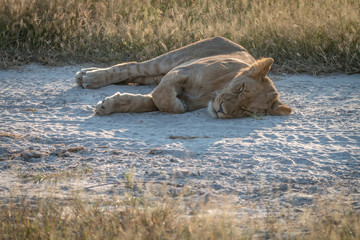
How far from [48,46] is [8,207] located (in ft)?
17.6

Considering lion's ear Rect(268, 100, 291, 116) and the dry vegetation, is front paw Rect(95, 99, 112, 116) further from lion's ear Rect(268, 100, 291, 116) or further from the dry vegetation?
lion's ear Rect(268, 100, 291, 116)

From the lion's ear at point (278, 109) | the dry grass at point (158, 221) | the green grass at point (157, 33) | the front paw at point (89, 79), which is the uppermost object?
the green grass at point (157, 33)

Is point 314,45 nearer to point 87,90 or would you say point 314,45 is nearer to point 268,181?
point 87,90

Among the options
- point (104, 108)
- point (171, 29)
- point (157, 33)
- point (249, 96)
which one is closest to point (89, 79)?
point (104, 108)

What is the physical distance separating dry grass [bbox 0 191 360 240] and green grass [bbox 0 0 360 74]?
4.64 m

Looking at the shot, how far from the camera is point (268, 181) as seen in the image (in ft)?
11.8

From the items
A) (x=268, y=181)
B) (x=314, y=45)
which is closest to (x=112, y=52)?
(x=314, y=45)

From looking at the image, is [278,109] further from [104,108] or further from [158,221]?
[158,221]

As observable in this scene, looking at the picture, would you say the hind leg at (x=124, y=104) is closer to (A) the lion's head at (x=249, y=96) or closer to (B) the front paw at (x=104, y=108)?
(B) the front paw at (x=104, y=108)

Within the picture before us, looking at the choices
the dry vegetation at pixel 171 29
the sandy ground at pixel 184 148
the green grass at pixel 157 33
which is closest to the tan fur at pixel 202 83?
the sandy ground at pixel 184 148

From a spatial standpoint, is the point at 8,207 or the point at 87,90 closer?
the point at 8,207

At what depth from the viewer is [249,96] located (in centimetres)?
503

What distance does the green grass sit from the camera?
7.35m

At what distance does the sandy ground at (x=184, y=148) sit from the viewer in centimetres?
351
